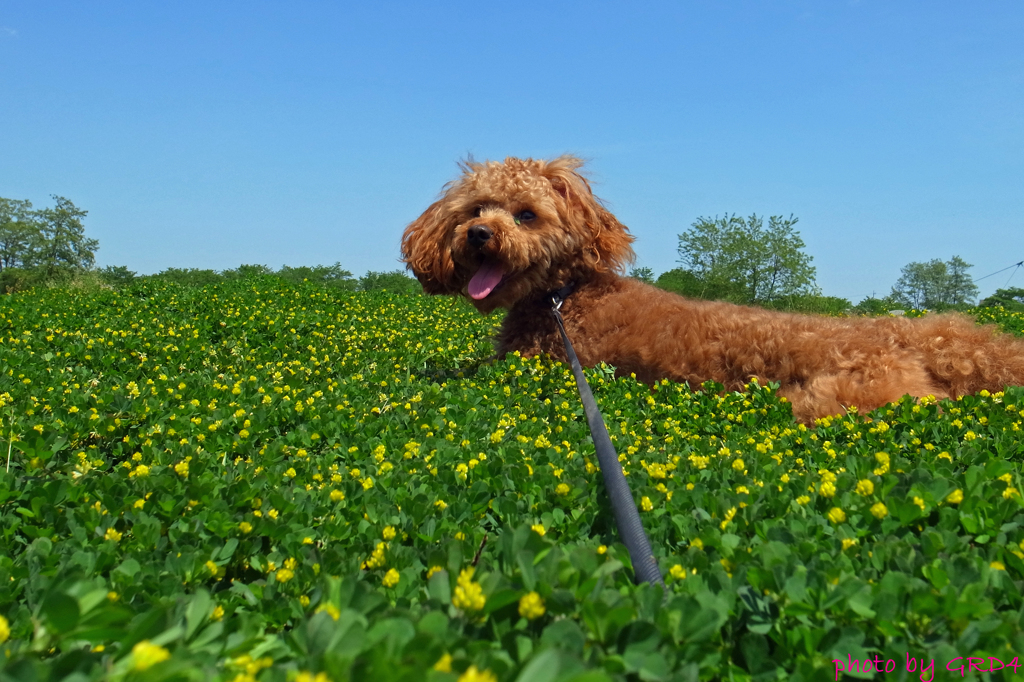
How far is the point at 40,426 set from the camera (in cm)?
338

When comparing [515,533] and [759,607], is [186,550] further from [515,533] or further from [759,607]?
[759,607]

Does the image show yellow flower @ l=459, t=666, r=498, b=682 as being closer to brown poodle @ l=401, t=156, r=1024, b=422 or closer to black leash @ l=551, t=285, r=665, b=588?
black leash @ l=551, t=285, r=665, b=588

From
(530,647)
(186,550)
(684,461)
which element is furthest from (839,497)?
(186,550)

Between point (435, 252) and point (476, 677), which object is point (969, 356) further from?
point (476, 677)

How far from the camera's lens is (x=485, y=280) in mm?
6102

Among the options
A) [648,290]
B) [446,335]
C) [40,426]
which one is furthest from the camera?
[446,335]

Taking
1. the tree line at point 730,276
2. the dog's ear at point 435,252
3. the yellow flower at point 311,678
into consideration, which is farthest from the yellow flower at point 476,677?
the tree line at point 730,276

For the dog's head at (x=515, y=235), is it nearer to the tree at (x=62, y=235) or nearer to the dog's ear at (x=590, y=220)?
the dog's ear at (x=590, y=220)

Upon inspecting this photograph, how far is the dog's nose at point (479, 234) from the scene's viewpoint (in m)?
5.86

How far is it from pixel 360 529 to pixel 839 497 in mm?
1616

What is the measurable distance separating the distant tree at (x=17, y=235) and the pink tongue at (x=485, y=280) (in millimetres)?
92924

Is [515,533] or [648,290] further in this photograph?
[648,290]

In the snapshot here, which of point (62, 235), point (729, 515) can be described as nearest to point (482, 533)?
point (729, 515)

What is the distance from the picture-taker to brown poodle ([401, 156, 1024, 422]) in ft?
16.4
